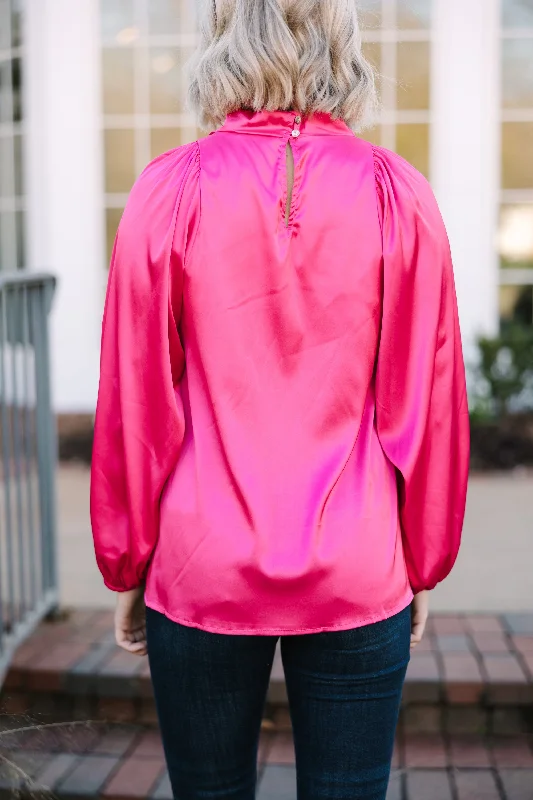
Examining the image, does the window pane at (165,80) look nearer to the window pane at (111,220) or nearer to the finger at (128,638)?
the window pane at (111,220)

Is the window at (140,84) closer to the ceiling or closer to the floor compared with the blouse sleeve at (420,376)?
closer to the ceiling

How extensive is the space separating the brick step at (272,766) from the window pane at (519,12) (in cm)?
416

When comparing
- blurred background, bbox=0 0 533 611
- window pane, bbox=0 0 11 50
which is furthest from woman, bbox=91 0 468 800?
window pane, bbox=0 0 11 50

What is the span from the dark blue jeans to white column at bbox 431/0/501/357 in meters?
4.35

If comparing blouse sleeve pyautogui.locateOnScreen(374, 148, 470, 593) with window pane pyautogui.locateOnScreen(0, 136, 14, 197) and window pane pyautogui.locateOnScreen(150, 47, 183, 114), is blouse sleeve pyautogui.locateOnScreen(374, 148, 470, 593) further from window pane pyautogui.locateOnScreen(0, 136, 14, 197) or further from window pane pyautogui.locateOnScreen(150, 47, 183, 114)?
window pane pyautogui.locateOnScreen(0, 136, 14, 197)

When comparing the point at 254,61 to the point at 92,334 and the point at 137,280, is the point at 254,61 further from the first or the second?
the point at 92,334

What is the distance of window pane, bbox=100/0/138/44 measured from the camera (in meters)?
5.69

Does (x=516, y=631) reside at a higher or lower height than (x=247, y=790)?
lower

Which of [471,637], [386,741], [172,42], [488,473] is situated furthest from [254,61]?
[172,42]

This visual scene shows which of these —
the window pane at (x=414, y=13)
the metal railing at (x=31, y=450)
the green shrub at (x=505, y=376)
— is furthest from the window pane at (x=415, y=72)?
the metal railing at (x=31, y=450)

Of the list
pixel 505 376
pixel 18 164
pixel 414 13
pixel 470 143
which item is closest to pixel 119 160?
pixel 18 164

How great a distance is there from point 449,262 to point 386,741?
2.35 feet

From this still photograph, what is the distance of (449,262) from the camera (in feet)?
4.87

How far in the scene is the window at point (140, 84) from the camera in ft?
18.7
